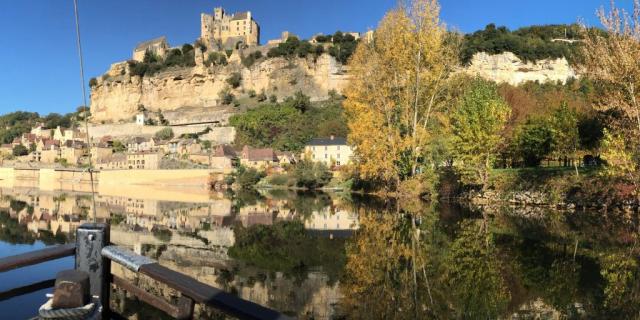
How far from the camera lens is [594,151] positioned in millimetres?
Result: 29734

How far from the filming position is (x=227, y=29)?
106 m

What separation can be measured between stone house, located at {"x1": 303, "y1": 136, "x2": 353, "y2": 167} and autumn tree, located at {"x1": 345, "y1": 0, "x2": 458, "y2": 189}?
1347 inches

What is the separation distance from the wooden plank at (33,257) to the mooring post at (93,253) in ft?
0.74

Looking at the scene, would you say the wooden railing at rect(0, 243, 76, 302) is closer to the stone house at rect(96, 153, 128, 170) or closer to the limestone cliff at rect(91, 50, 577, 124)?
the stone house at rect(96, 153, 128, 170)

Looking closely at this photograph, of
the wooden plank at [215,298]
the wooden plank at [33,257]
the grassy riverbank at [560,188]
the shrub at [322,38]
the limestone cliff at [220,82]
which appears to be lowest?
the grassy riverbank at [560,188]

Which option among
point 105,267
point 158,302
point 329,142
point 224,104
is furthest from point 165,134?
point 158,302

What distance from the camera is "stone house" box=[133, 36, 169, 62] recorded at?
108512 millimetres

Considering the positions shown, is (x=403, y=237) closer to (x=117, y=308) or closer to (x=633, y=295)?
(x=633, y=295)

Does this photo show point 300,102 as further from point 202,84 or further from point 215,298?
point 215,298

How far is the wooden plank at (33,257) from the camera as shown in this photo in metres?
3.71

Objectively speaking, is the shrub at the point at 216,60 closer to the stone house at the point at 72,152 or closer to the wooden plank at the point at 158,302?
the stone house at the point at 72,152

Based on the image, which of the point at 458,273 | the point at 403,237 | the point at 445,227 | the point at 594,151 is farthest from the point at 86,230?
the point at 594,151

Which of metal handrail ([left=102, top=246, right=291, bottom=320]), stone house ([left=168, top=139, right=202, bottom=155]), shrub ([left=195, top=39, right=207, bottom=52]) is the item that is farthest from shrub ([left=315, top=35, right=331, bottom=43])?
metal handrail ([left=102, top=246, right=291, bottom=320])

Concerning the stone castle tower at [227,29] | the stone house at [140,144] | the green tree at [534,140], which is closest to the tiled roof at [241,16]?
the stone castle tower at [227,29]
